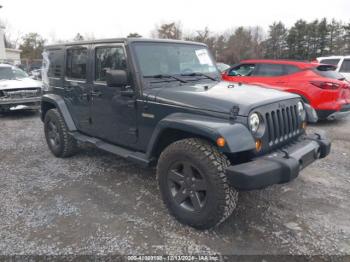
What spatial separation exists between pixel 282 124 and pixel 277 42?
5176cm

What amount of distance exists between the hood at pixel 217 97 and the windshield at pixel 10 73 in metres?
8.28

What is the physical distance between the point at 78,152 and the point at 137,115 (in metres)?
2.32

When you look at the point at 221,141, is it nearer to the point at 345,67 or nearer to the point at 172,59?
the point at 172,59

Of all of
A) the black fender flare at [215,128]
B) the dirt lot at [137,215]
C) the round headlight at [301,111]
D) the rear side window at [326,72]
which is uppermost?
the rear side window at [326,72]

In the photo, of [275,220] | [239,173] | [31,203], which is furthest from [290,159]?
[31,203]

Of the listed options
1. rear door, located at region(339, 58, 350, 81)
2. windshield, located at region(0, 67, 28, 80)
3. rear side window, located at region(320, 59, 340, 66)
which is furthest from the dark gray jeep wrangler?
rear side window, located at region(320, 59, 340, 66)

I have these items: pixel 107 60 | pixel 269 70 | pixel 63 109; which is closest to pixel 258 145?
pixel 107 60

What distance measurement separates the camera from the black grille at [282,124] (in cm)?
294

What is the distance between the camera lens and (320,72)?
24.5ft

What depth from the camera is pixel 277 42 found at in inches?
1965

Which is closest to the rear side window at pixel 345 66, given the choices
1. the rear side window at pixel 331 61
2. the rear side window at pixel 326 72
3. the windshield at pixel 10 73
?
the rear side window at pixel 331 61

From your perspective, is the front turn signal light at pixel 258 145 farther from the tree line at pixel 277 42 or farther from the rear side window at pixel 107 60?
the tree line at pixel 277 42

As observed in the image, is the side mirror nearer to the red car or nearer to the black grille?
the black grille

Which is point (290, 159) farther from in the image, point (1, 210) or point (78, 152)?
point (78, 152)
